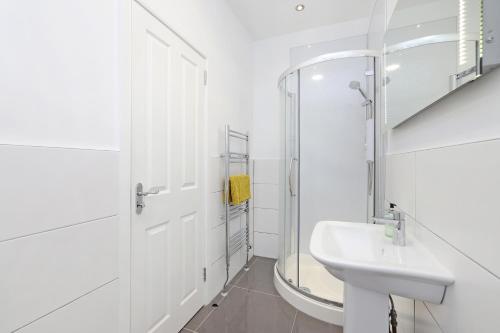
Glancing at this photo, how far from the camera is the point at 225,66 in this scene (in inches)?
82.9

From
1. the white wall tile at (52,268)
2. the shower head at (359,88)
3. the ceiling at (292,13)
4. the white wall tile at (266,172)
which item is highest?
the ceiling at (292,13)

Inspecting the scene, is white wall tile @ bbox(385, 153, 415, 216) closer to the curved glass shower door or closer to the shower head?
the curved glass shower door

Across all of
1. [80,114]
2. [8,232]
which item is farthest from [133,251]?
[80,114]

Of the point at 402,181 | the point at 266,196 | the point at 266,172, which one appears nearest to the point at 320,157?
the point at 266,172

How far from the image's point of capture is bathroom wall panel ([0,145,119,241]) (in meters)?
0.73

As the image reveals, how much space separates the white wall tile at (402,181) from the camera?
39.1 inches

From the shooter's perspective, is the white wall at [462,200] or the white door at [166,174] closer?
the white wall at [462,200]

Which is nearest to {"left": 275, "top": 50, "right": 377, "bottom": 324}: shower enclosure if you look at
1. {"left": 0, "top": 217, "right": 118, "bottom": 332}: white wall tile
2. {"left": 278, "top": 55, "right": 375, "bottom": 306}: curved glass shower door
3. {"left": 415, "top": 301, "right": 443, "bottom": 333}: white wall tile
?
{"left": 278, "top": 55, "right": 375, "bottom": 306}: curved glass shower door

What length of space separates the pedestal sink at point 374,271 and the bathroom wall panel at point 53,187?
3.07ft

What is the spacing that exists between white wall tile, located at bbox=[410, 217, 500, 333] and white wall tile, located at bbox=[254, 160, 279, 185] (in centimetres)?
187

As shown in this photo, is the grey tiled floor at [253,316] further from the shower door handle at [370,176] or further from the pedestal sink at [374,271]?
the shower door handle at [370,176]

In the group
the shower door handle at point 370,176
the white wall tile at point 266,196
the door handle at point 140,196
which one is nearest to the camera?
the door handle at point 140,196

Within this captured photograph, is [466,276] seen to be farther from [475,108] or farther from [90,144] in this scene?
[90,144]

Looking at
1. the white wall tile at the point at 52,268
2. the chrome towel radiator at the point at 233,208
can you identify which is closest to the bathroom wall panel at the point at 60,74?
the white wall tile at the point at 52,268
